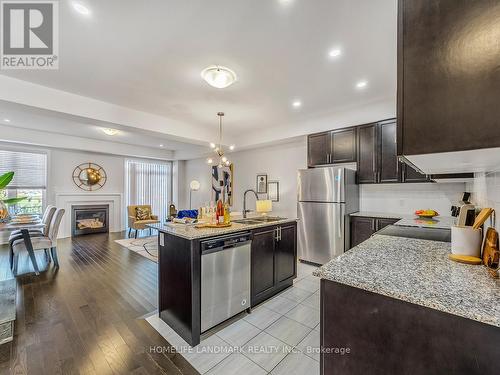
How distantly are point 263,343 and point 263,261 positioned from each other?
2.77 feet

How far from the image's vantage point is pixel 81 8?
5.90 ft

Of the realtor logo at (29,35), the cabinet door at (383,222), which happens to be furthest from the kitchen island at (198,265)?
the realtor logo at (29,35)

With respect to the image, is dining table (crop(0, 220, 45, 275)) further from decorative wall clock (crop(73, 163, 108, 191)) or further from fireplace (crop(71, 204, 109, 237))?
decorative wall clock (crop(73, 163, 108, 191))

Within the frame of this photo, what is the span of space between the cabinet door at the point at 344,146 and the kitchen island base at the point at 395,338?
3.40m

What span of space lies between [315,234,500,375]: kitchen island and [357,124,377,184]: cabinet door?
9.27ft

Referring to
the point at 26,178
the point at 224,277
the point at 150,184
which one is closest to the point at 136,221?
the point at 150,184

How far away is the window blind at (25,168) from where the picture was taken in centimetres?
551

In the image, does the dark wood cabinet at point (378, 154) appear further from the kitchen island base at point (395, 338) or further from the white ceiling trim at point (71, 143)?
the white ceiling trim at point (71, 143)

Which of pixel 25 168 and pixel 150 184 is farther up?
pixel 25 168

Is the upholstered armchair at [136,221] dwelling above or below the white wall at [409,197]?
below

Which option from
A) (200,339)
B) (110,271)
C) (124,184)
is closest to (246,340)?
(200,339)

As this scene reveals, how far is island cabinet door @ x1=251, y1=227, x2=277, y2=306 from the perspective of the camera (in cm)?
257

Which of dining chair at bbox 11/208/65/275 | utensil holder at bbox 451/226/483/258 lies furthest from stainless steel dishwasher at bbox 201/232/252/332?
dining chair at bbox 11/208/65/275

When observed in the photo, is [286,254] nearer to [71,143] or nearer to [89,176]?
[71,143]
